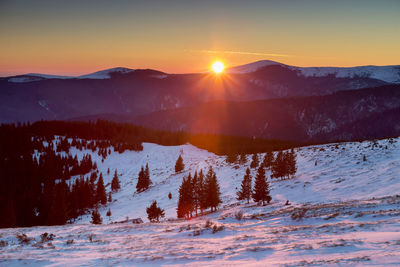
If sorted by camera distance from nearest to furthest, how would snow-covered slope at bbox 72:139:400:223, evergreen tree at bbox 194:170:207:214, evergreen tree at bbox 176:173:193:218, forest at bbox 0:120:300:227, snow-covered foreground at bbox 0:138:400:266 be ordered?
1. snow-covered foreground at bbox 0:138:400:266
2. snow-covered slope at bbox 72:139:400:223
3. evergreen tree at bbox 194:170:207:214
4. evergreen tree at bbox 176:173:193:218
5. forest at bbox 0:120:300:227

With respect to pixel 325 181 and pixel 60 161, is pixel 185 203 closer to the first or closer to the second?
pixel 325 181

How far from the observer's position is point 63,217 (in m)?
50.8

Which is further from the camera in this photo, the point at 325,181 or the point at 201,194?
the point at 201,194

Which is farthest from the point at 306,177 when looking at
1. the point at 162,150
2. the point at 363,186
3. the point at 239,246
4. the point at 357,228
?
the point at 162,150

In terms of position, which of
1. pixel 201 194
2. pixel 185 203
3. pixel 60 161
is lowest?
pixel 185 203

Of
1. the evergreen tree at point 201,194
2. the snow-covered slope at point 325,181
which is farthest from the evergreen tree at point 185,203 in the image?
the snow-covered slope at point 325,181

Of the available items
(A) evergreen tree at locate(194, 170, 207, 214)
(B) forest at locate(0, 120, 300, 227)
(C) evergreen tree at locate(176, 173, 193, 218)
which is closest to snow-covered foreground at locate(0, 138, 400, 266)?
(A) evergreen tree at locate(194, 170, 207, 214)

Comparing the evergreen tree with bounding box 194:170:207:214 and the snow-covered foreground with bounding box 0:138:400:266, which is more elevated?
the snow-covered foreground with bounding box 0:138:400:266

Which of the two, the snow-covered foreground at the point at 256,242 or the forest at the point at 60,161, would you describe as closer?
the snow-covered foreground at the point at 256,242

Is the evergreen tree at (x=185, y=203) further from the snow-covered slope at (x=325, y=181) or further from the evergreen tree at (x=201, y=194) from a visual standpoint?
the snow-covered slope at (x=325, y=181)

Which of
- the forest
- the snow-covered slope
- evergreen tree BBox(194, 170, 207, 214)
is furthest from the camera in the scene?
the forest

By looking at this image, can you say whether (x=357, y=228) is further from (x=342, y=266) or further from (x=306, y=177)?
(x=306, y=177)

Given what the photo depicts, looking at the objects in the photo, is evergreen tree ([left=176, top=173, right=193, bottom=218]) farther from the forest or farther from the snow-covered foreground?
the forest

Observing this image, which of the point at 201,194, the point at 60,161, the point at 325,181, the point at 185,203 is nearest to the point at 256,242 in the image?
the point at 325,181
